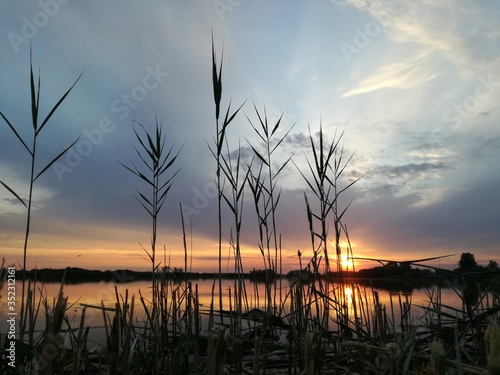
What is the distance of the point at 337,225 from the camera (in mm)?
3920

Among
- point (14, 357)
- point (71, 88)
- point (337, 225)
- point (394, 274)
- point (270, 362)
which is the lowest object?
point (270, 362)

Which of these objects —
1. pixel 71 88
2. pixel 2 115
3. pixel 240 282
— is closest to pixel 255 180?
pixel 240 282

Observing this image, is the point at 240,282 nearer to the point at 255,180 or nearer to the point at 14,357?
the point at 255,180

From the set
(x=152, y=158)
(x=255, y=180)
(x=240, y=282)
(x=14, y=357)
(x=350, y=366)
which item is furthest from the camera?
(x=152, y=158)

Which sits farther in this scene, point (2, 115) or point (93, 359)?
point (93, 359)

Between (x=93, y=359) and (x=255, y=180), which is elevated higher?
(x=255, y=180)

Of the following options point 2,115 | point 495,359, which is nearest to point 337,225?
point 2,115

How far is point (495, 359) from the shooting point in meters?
0.68

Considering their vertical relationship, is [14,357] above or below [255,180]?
below

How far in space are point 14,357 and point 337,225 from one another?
9.74ft

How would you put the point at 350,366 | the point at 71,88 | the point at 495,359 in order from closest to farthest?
the point at 495,359
the point at 350,366
the point at 71,88

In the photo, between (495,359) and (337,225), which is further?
(337,225)

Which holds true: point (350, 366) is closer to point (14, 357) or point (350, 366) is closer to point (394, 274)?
point (394, 274)

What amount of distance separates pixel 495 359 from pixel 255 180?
2961 mm
